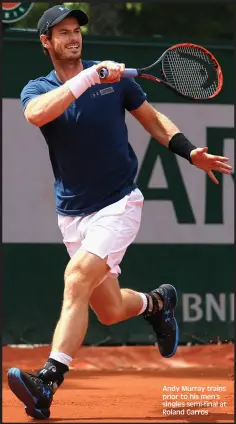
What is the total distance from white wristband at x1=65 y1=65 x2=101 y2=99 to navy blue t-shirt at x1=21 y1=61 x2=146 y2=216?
407 mm

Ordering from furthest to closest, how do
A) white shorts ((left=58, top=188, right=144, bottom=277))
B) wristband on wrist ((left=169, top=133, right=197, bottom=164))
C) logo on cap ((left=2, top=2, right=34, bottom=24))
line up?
logo on cap ((left=2, top=2, right=34, bottom=24))
wristband on wrist ((left=169, top=133, right=197, bottom=164))
white shorts ((left=58, top=188, right=144, bottom=277))

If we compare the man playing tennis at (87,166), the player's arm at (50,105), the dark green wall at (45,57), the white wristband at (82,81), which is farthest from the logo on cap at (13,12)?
the white wristband at (82,81)

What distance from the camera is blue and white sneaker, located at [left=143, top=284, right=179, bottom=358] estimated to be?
251 inches

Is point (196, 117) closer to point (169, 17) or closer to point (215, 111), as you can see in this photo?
point (215, 111)

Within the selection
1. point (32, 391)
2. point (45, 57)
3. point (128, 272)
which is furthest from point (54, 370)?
point (45, 57)

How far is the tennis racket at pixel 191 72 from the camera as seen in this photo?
229 inches

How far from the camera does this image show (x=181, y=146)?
577 centimetres

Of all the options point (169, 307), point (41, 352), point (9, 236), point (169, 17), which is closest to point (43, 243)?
point (9, 236)

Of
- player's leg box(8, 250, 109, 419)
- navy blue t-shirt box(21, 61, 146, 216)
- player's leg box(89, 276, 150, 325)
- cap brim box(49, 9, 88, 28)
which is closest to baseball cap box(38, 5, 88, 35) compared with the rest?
cap brim box(49, 9, 88, 28)

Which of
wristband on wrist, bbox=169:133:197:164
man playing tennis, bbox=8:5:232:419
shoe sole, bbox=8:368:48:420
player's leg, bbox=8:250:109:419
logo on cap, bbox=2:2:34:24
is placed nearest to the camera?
shoe sole, bbox=8:368:48:420

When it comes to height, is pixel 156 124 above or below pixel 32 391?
above

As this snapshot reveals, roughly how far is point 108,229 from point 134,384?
193 cm

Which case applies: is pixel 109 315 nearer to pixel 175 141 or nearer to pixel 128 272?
pixel 175 141

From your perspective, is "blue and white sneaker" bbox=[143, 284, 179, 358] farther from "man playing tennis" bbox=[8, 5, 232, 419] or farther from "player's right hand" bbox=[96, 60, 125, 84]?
"player's right hand" bbox=[96, 60, 125, 84]
